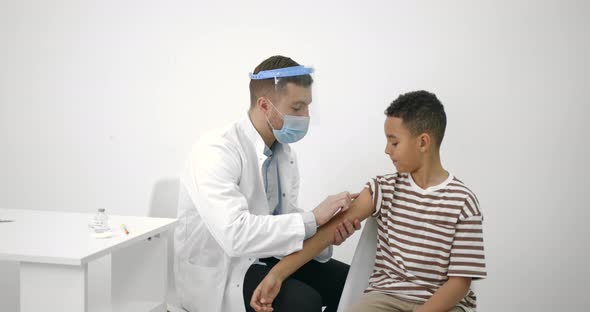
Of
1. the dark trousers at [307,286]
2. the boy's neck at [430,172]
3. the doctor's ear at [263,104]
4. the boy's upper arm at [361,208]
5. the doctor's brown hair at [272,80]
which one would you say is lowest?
the dark trousers at [307,286]

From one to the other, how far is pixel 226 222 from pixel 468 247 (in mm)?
712

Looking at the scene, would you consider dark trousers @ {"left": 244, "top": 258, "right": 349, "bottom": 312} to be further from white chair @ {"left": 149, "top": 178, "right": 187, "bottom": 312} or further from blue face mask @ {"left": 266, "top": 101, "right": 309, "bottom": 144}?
white chair @ {"left": 149, "top": 178, "right": 187, "bottom": 312}

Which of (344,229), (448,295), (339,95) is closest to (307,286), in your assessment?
(344,229)

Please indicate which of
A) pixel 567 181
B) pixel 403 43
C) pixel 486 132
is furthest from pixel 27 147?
pixel 567 181

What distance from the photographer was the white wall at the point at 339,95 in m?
2.29

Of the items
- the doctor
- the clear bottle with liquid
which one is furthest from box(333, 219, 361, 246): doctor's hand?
the clear bottle with liquid

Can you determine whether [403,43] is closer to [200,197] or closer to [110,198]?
[200,197]

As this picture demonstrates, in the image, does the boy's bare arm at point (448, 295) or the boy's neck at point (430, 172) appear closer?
the boy's bare arm at point (448, 295)

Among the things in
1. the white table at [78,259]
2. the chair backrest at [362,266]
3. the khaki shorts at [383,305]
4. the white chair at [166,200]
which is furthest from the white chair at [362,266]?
the white chair at [166,200]

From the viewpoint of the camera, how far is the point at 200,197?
1579 mm

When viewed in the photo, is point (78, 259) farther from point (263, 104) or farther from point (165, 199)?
point (165, 199)

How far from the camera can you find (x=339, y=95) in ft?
8.05

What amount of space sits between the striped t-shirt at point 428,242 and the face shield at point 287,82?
43 cm

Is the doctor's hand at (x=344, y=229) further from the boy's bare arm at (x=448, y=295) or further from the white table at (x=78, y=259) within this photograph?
the white table at (x=78, y=259)
